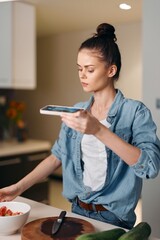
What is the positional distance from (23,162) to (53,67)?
833 millimetres

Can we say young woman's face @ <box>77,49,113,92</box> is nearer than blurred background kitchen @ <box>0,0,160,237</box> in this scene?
Yes

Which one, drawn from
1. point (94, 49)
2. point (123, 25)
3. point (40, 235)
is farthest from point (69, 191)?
point (123, 25)

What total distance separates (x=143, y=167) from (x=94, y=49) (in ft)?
1.55

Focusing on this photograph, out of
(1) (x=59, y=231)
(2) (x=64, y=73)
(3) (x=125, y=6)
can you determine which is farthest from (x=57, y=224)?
(2) (x=64, y=73)

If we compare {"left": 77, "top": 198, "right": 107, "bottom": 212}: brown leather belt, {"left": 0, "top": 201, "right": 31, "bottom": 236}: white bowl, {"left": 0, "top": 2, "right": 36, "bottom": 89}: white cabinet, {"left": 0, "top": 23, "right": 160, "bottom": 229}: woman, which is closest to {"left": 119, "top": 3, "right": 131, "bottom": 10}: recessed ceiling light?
{"left": 0, "top": 23, "right": 160, "bottom": 229}: woman

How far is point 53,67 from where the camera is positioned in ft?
8.16

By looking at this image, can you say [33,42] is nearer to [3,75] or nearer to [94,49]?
[3,75]

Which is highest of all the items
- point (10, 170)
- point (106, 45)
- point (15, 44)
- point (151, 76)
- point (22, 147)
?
point (15, 44)

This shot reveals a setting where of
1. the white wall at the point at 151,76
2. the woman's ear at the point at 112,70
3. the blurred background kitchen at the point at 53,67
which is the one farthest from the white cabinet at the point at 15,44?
the woman's ear at the point at 112,70

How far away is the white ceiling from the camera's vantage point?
4.79 feet

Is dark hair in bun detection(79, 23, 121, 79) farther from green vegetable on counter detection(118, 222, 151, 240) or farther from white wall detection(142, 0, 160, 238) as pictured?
green vegetable on counter detection(118, 222, 151, 240)

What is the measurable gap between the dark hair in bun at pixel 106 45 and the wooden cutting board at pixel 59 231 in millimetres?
561

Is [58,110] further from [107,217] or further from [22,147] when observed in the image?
[22,147]

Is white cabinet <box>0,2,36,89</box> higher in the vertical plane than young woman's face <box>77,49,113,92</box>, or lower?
higher
